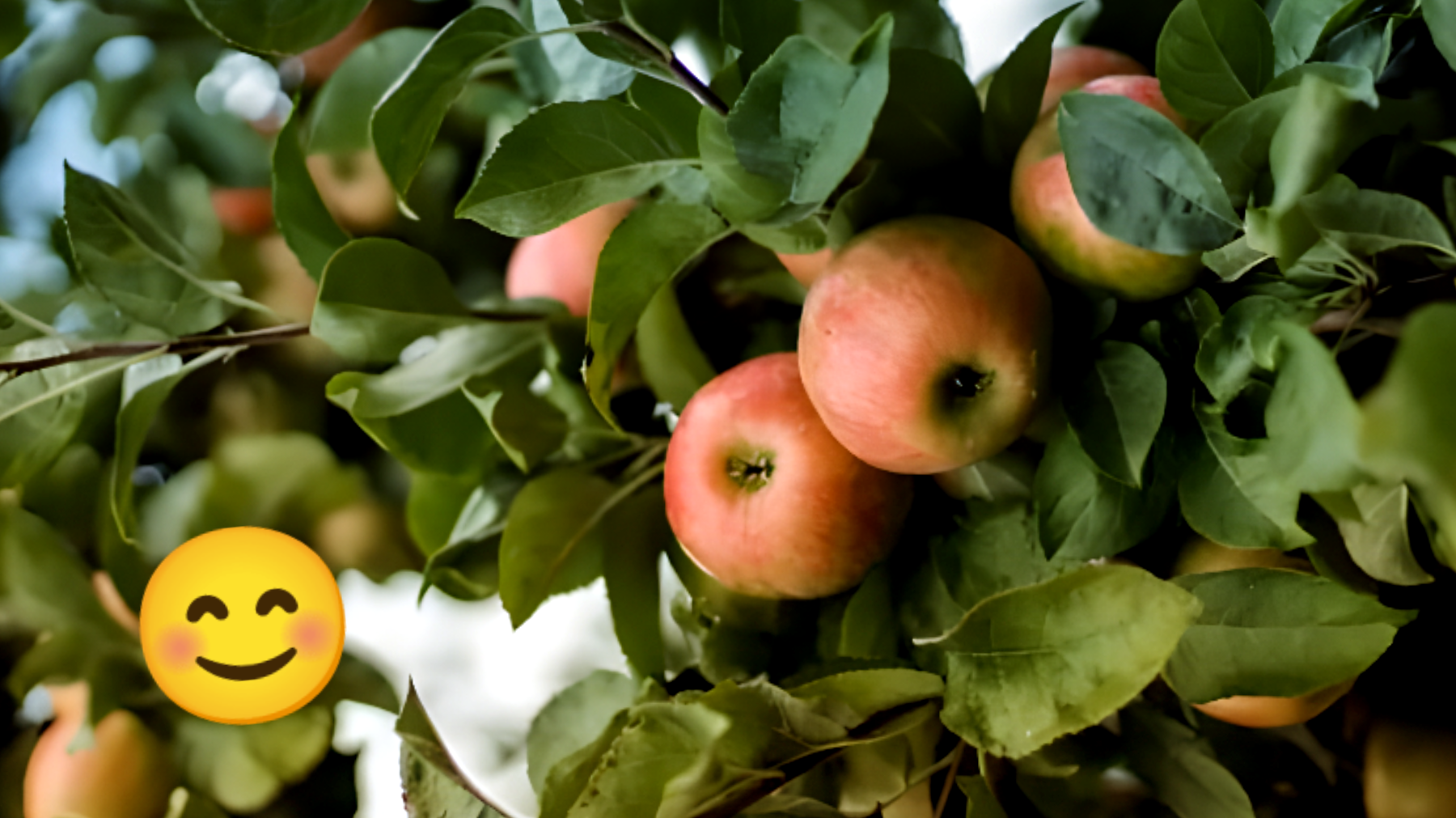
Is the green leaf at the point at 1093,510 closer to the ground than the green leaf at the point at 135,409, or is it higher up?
higher up

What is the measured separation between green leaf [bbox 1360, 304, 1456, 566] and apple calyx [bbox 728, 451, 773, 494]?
217 millimetres

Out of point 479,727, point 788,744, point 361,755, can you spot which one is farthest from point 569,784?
point 361,755

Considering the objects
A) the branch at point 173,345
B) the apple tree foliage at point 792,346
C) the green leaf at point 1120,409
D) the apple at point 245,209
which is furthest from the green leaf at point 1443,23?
the apple at point 245,209

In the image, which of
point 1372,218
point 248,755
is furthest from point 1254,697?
point 248,755

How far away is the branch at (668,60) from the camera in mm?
297

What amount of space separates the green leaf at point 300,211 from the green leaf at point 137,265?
0.06 meters

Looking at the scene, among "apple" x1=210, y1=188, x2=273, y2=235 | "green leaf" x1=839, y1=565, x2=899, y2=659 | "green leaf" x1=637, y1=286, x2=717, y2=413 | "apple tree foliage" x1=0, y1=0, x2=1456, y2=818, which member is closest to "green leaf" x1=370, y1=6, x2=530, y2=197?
"apple tree foliage" x1=0, y1=0, x2=1456, y2=818

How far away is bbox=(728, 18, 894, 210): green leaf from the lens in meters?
0.24

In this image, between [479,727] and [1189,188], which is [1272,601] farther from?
[479,727]

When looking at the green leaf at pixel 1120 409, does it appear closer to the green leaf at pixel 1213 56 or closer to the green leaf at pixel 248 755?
the green leaf at pixel 1213 56

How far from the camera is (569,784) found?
32 centimetres

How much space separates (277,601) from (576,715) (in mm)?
135

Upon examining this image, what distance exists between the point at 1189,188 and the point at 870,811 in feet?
0.77

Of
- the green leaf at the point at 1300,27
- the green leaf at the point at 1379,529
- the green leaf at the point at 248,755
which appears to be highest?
the green leaf at the point at 1300,27
